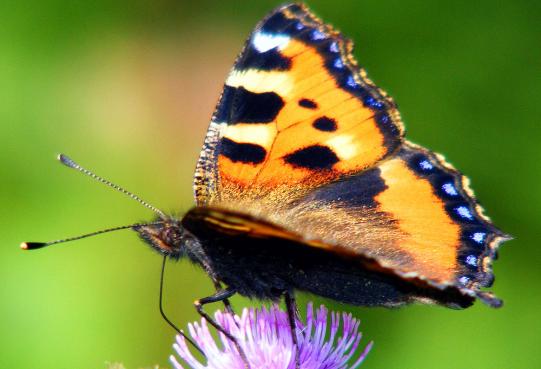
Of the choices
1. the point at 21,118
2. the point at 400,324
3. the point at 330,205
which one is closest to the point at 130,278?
the point at 21,118

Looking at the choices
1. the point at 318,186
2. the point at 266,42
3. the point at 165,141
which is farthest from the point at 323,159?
the point at 165,141

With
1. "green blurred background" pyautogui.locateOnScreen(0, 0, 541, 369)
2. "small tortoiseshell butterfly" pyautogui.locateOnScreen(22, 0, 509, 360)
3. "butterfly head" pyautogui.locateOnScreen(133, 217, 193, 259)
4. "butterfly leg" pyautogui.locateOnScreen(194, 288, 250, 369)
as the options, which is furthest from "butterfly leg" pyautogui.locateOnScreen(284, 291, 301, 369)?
"green blurred background" pyautogui.locateOnScreen(0, 0, 541, 369)

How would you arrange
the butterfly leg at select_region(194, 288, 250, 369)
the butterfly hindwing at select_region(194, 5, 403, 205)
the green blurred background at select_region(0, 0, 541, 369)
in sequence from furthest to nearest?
the green blurred background at select_region(0, 0, 541, 369) → the butterfly hindwing at select_region(194, 5, 403, 205) → the butterfly leg at select_region(194, 288, 250, 369)

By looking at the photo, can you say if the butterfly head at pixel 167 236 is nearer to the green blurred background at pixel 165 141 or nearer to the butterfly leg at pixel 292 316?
the butterfly leg at pixel 292 316

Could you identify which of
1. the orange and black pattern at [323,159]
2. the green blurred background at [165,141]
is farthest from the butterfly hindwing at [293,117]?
the green blurred background at [165,141]

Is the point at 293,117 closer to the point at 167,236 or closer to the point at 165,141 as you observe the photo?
the point at 167,236

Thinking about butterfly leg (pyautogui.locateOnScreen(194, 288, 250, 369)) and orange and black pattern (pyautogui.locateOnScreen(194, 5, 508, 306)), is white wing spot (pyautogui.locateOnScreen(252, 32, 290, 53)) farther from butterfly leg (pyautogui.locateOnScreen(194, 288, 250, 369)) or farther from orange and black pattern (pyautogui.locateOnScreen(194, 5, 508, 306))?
butterfly leg (pyautogui.locateOnScreen(194, 288, 250, 369))
